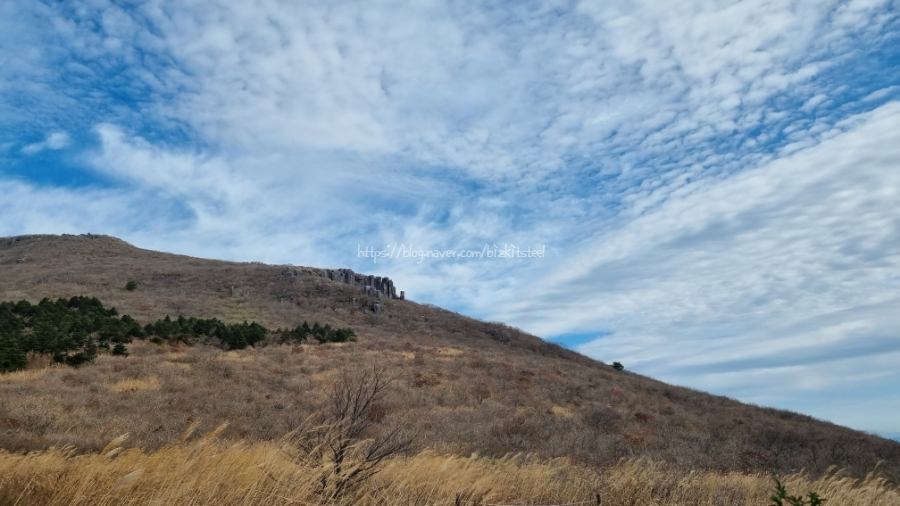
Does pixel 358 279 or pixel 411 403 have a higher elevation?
pixel 358 279

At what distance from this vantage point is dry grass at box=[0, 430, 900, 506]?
4.23 meters

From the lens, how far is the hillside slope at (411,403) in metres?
12.0

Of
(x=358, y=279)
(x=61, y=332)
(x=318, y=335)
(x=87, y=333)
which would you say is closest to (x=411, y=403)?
(x=61, y=332)

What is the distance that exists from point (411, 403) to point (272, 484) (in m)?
13.8

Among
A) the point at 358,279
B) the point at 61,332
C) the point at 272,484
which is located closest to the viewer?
the point at 272,484

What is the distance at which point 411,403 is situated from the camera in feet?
59.6

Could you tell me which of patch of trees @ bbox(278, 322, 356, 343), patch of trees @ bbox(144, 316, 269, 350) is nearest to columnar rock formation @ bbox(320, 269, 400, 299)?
patch of trees @ bbox(278, 322, 356, 343)

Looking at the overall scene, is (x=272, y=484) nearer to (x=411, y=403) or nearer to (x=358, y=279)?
(x=411, y=403)

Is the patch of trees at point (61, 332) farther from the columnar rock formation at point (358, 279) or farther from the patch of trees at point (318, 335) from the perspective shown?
the columnar rock formation at point (358, 279)

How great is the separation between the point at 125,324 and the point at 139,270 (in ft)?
106

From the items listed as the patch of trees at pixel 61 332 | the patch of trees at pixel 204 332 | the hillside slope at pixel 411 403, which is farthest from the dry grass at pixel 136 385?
the patch of trees at pixel 204 332

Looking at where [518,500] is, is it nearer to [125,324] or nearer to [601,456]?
[601,456]

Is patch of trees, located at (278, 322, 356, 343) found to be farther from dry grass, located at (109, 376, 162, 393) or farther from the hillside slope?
dry grass, located at (109, 376, 162, 393)

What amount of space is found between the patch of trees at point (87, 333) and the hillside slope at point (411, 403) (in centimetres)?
87
